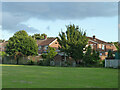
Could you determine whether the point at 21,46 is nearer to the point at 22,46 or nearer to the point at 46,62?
the point at 22,46

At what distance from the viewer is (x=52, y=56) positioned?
48406 millimetres

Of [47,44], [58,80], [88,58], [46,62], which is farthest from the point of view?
[47,44]

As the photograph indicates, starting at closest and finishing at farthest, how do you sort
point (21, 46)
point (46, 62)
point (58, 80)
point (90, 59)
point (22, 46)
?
point (58, 80) → point (90, 59) → point (46, 62) → point (22, 46) → point (21, 46)

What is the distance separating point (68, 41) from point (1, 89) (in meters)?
35.5

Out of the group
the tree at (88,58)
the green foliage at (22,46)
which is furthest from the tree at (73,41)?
the green foliage at (22,46)

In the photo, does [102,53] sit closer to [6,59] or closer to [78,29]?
[78,29]

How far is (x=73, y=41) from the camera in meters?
45.8

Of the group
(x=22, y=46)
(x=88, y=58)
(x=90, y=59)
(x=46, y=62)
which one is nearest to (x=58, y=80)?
(x=90, y=59)

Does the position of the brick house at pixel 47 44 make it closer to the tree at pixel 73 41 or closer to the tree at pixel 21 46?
the tree at pixel 21 46

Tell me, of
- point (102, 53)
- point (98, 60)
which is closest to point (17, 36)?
point (102, 53)

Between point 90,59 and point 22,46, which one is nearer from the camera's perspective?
point 90,59

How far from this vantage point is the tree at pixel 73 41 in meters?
45.2

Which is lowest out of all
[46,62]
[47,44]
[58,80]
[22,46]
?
[46,62]

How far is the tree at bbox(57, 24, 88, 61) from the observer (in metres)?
45.2
